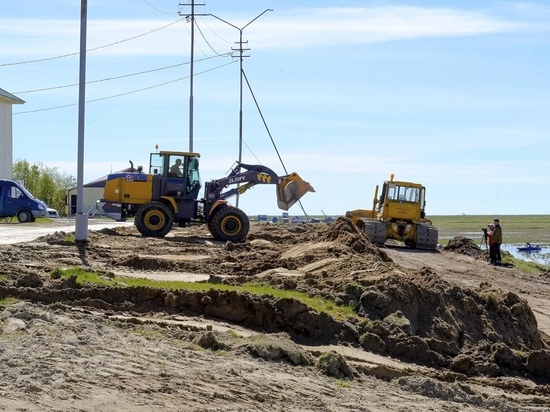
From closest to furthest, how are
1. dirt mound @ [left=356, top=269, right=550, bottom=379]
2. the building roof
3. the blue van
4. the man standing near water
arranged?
dirt mound @ [left=356, top=269, right=550, bottom=379]
the man standing near water
the blue van
the building roof

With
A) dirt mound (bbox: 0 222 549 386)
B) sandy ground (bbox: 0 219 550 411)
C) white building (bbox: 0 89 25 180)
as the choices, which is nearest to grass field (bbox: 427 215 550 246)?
white building (bbox: 0 89 25 180)

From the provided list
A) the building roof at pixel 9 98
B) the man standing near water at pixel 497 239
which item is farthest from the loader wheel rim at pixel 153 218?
the building roof at pixel 9 98

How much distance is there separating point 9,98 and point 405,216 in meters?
40.7

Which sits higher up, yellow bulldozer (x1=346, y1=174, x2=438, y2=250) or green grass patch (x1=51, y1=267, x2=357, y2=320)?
yellow bulldozer (x1=346, y1=174, x2=438, y2=250)

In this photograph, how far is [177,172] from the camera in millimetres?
35812

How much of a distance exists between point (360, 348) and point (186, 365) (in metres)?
5.04

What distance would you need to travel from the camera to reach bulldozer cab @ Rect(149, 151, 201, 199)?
35625mm

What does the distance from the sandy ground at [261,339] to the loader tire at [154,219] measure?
756 cm

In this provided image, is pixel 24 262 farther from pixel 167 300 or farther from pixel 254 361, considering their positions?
pixel 254 361

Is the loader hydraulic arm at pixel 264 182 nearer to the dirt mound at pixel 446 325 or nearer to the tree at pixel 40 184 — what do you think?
the dirt mound at pixel 446 325

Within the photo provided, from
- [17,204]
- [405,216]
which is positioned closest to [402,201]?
[405,216]

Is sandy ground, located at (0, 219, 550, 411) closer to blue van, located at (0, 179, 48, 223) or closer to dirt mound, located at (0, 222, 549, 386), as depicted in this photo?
dirt mound, located at (0, 222, 549, 386)

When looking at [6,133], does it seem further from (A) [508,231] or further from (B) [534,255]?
(A) [508,231]

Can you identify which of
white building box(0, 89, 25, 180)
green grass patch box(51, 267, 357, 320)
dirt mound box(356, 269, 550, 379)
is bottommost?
dirt mound box(356, 269, 550, 379)
